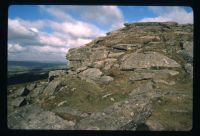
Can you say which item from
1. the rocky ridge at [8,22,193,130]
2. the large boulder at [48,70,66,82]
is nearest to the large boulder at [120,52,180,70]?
the rocky ridge at [8,22,193,130]

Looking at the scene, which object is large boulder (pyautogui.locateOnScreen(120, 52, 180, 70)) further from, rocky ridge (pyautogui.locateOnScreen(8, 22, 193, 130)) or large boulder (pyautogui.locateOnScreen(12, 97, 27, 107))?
large boulder (pyautogui.locateOnScreen(12, 97, 27, 107))

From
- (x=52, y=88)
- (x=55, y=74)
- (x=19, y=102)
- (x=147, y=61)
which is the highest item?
(x=147, y=61)

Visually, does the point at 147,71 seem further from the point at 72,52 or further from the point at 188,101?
the point at 72,52

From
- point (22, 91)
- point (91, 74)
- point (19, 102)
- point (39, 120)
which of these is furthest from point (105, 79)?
point (39, 120)

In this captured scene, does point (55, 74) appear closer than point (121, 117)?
No

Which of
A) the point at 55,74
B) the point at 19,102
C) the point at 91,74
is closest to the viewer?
the point at 19,102

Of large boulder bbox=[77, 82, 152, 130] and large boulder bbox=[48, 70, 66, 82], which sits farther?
large boulder bbox=[48, 70, 66, 82]

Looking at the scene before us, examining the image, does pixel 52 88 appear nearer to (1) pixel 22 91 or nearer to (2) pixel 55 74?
(1) pixel 22 91

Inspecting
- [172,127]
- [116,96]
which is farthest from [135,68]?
[172,127]

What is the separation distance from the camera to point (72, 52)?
19625mm

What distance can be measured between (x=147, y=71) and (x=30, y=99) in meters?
6.39

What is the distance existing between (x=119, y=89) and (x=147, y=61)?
3.10m

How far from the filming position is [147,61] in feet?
46.9

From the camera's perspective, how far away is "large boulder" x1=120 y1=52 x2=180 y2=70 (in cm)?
1409
